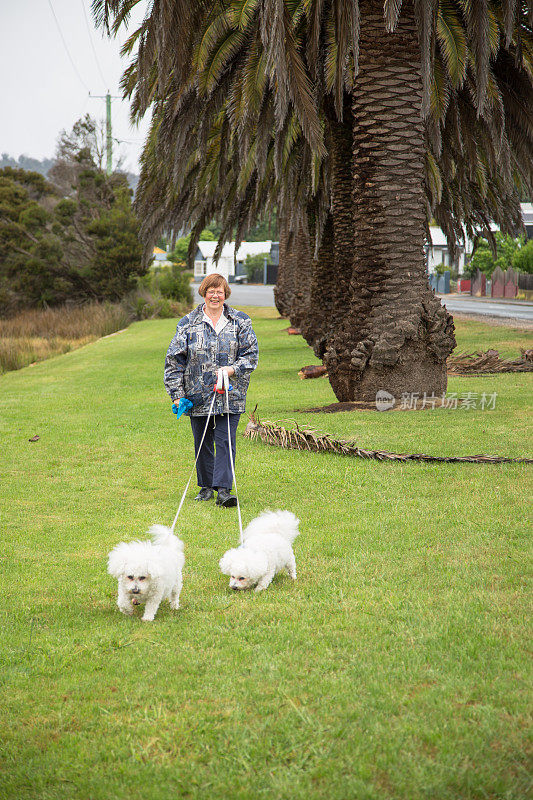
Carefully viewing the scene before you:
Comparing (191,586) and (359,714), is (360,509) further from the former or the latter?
(359,714)

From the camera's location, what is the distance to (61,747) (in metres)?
3.23

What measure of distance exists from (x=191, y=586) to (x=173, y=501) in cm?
226

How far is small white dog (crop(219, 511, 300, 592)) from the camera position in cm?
464

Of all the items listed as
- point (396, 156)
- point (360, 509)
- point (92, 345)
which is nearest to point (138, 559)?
point (360, 509)

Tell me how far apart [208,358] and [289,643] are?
129 inches

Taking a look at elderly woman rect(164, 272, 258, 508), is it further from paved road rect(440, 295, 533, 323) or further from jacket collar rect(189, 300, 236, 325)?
paved road rect(440, 295, 533, 323)

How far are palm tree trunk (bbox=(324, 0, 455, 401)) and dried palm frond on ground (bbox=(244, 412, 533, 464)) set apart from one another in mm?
2070

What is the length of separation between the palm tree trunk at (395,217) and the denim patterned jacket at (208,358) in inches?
166

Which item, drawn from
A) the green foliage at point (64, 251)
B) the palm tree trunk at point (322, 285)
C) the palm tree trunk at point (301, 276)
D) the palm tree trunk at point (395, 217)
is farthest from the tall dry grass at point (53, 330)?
the palm tree trunk at point (395, 217)

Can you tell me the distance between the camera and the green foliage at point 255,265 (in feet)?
284

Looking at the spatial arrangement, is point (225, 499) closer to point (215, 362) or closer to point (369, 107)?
point (215, 362)

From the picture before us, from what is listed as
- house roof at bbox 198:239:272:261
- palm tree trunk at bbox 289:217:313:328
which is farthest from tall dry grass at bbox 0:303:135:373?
house roof at bbox 198:239:272:261

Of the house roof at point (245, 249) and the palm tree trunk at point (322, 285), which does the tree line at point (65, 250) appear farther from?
the house roof at point (245, 249)

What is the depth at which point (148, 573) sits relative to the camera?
4.29 m
